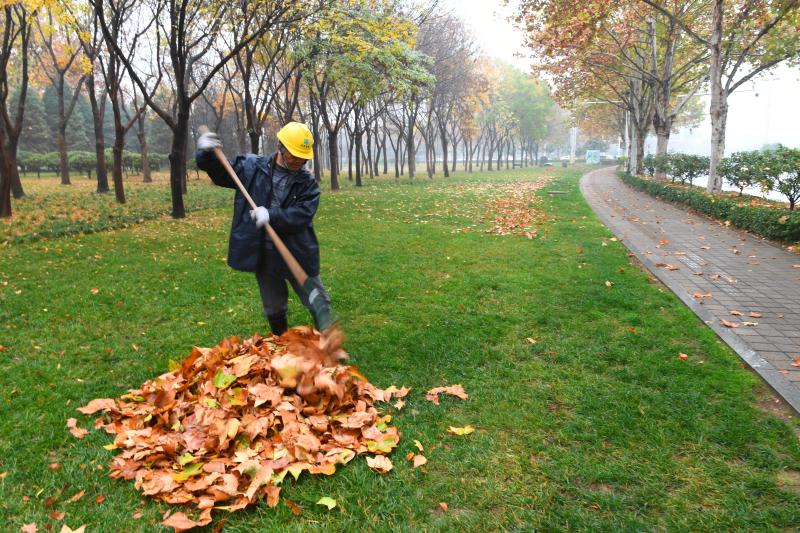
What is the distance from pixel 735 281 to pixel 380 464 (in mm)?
5989

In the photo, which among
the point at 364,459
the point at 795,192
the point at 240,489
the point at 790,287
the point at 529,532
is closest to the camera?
the point at 529,532

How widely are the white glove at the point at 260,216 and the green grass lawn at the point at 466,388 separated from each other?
1554 mm

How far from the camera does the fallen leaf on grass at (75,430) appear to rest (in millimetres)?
3089

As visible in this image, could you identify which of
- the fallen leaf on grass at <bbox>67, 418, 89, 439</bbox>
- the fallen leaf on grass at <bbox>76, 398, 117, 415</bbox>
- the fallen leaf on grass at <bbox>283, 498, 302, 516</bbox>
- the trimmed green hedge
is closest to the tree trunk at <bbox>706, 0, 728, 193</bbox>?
the trimmed green hedge

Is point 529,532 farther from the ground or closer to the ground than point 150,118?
closer to the ground

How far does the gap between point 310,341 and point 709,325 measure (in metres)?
4.04

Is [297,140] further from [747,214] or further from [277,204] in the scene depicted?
[747,214]

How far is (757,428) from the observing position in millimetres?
3150

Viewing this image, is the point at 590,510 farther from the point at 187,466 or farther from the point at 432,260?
the point at 432,260

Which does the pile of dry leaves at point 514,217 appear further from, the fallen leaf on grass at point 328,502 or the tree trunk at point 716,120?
the fallen leaf on grass at point 328,502

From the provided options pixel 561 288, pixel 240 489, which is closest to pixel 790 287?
pixel 561 288

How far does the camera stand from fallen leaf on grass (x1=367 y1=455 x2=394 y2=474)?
279cm

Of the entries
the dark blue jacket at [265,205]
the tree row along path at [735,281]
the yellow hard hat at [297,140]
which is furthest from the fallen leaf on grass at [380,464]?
the tree row along path at [735,281]

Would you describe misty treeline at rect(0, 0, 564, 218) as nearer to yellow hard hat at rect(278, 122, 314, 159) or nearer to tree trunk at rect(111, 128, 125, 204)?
tree trunk at rect(111, 128, 125, 204)
